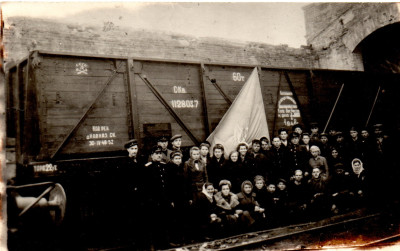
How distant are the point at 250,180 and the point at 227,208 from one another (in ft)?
2.74

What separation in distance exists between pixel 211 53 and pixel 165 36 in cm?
142

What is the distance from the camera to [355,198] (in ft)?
19.9

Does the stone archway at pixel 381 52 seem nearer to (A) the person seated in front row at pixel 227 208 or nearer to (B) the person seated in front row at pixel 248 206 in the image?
(B) the person seated in front row at pixel 248 206

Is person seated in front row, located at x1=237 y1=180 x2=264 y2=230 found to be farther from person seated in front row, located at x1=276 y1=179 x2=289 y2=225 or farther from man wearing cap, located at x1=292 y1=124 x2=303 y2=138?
man wearing cap, located at x1=292 y1=124 x2=303 y2=138

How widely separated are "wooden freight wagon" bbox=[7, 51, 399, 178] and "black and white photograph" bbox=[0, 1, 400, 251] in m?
0.02

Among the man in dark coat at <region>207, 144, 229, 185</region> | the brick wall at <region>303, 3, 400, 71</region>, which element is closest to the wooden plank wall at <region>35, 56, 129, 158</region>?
the man in dark coat at <region>207, 144, 229, 185</region>

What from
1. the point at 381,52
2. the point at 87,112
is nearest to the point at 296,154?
the point at 87,112

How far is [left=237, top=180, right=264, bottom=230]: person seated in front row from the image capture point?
4.96 m

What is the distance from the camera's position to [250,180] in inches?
216

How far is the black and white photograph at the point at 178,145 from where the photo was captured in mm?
4250

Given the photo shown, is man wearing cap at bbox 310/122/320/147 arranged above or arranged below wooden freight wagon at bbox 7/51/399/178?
below

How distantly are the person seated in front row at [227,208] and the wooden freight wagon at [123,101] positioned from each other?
1256 millimetres

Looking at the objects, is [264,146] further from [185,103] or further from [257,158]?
[185,103]

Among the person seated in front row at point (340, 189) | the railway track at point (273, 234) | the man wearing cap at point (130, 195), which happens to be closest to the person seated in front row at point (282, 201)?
the railway track at point (273, 234)
